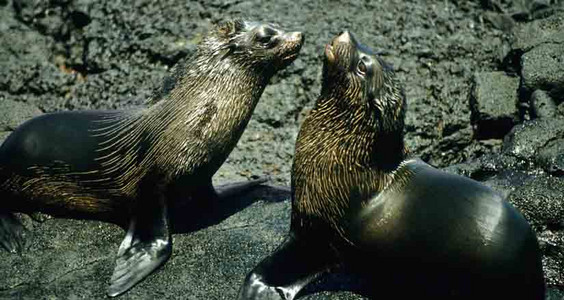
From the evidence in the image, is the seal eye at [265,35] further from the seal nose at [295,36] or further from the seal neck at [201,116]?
the seal neck at [201,116]

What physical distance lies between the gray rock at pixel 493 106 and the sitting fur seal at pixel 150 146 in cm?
299

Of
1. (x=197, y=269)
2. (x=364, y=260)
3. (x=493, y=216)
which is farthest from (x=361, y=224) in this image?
(x=197, y=269)

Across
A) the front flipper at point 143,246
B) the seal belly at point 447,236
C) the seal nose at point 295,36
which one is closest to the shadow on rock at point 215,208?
the front flipper at point 143,246

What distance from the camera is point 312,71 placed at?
8.93 meters

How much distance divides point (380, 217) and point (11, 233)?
9.68 ft

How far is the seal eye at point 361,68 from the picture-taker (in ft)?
16.5

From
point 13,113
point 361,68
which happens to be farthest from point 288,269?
point 13,113

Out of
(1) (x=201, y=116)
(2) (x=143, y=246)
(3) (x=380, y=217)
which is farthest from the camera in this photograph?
(1) (x=201, y=116)

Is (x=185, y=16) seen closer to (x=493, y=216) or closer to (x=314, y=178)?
(x=314, y=178)

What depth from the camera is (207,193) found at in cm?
636

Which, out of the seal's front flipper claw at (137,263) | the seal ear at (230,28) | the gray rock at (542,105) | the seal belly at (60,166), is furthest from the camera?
the gray rock at (542,105)

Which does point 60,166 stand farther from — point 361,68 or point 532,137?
point 532,137

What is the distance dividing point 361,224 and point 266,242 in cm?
99

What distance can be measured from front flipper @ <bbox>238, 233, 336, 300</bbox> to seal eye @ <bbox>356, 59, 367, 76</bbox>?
1.15 metres
